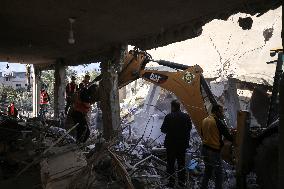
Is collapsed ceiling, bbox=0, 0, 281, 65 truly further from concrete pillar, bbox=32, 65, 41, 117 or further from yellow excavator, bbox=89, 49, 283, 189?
concrete pillar, bbox=32, 65, 41, 117

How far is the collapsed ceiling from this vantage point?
5844 mm

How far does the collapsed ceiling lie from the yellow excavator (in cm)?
73

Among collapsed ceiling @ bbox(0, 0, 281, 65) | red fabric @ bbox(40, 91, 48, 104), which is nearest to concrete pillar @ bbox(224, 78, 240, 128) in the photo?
collapsed ceiling @ bbox(0, 0, 281, 65)

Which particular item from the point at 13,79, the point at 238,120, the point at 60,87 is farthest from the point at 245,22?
the point at 13,79

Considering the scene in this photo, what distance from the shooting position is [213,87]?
12531 millimetres

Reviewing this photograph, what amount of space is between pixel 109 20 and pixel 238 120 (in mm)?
3209

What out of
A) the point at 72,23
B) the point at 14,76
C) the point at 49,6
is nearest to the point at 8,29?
the point at 72,23

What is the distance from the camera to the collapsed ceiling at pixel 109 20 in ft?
19.2

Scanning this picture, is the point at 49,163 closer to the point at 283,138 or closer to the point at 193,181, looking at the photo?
the point at 283,138

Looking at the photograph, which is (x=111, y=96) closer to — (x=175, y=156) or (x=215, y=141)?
(x=175, y=156)

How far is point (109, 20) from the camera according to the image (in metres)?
7.06

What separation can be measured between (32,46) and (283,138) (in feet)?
30.2

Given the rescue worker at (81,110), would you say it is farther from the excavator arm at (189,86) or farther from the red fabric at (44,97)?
the red fabric at (44,97)

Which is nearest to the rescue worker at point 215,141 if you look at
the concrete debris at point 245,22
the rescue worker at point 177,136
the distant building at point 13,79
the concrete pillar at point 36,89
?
the rescue worker at point 177,136
